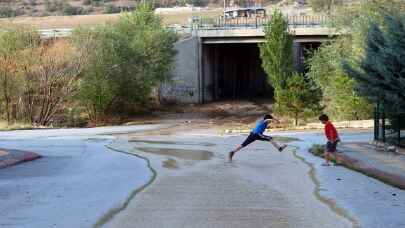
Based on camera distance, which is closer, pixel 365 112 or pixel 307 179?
pixel 307 179

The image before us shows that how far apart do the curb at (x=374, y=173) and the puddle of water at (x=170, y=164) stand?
14.4ft

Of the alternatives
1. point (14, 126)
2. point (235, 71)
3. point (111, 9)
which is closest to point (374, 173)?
point (14, 126)

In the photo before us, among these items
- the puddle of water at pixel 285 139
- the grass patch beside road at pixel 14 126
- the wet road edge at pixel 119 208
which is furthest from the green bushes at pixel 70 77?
the wet road edge at pixel 119 208

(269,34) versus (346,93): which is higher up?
(269,34)

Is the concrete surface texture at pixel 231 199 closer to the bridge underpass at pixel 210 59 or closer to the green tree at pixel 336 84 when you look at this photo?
the green tree at pixel 336 84

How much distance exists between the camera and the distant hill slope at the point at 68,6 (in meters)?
137

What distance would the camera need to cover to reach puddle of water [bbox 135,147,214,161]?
21.7 meters

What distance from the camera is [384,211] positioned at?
10781 mm

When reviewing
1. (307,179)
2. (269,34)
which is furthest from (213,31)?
(307,179)

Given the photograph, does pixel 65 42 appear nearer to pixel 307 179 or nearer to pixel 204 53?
pixel 204 53

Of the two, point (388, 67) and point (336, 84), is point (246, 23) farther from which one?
point (388, 67)

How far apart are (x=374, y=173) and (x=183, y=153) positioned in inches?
335

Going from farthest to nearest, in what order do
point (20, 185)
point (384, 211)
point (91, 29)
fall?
point (91, 29)
point (20, 185)
point (384, 211)

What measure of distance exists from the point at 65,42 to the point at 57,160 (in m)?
33.8
